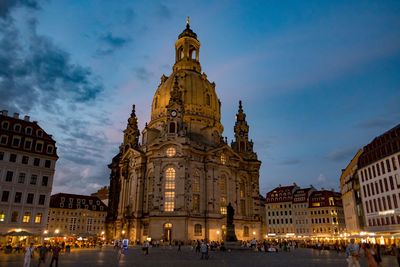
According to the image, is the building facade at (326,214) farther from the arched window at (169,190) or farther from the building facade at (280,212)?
the arched window at (169,190)

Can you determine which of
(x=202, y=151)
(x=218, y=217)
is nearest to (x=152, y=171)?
(x=202, y=151)

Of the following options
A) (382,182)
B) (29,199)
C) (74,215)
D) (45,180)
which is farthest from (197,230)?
(74,215)

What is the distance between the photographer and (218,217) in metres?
69.2

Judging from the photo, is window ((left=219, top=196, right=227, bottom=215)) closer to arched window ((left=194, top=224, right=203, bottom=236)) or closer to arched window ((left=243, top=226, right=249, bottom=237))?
arched window ((left=243, top=226, right=249, bottom=237))

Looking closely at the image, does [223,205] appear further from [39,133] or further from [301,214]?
[301,214]

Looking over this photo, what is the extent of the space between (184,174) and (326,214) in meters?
60.4

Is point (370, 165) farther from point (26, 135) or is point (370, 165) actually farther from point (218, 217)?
point (26, 135)

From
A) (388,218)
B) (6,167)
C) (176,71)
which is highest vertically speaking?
(176,71)

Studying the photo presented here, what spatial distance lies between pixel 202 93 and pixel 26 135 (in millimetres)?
43305

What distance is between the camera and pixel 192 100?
275 ft

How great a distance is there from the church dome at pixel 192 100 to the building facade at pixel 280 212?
42510 mm

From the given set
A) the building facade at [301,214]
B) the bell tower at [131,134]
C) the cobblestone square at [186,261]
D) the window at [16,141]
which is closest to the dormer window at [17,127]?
the window at [16,141]

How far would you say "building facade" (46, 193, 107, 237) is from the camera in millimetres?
97125

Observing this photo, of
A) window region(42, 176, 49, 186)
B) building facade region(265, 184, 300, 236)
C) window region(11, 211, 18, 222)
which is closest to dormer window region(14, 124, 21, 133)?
window region(42, 176, 49, 186)
